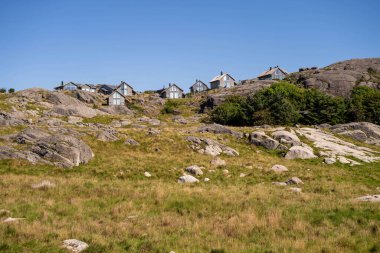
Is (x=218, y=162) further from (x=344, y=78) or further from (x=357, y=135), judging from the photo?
(x=344, y=78)

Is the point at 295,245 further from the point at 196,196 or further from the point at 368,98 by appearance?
the point at 368,98

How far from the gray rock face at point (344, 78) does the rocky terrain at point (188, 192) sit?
54374 mm

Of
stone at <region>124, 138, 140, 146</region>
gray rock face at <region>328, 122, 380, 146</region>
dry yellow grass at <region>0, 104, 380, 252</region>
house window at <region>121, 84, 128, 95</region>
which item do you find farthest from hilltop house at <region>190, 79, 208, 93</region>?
dry yellow grass at <region>0, 104, 380, 252</region>

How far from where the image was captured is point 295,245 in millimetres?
12516

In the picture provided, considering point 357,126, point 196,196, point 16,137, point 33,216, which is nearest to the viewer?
point 33,216

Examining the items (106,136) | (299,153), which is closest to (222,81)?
(299,153)

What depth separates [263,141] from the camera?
45938 millimetres

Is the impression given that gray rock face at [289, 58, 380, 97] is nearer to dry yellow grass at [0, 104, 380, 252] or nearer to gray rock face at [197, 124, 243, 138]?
gray rock face at [197, 124, 243, 138]

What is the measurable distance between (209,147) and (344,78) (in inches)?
3168

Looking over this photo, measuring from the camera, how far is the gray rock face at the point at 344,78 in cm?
10112

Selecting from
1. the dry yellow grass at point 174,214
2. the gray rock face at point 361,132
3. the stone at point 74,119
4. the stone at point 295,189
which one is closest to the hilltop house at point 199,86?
the stone at point 74,119

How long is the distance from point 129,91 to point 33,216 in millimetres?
119329

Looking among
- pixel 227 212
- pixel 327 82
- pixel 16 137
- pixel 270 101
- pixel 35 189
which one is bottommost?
pixel 227 212

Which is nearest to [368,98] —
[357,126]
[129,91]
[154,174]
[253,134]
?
[357,126]
